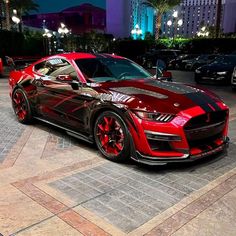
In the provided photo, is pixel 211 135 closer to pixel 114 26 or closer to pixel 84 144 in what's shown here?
pixel 84 144

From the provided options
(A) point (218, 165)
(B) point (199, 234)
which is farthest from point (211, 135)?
(B) point (199, 234)

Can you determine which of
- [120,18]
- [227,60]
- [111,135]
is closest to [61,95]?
[111,135]

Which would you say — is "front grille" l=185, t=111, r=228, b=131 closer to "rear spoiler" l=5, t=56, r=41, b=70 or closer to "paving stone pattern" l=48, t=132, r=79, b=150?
"paving stone pattern" l=48, t=132, r=79, b=150

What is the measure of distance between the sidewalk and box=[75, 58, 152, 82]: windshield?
3.76 ft

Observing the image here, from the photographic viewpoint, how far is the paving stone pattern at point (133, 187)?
3.27 m

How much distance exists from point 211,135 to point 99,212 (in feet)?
6.34

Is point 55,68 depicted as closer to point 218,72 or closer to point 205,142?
point 205,142

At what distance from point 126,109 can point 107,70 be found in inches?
52.0

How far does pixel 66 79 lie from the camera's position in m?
5.04

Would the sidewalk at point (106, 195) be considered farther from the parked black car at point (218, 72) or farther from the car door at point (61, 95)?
the parked black car at point (218, 72)

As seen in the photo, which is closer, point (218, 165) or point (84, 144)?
point (218, 165)

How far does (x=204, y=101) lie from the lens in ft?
→ 14.5

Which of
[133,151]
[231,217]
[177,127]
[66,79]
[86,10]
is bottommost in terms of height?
[231,217]

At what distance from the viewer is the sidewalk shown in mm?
3020
